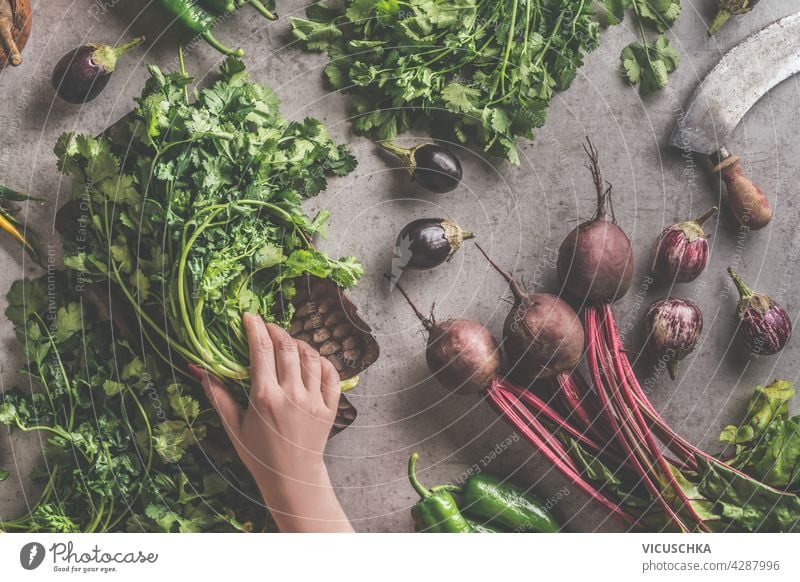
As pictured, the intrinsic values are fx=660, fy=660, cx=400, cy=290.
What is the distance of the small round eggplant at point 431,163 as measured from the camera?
3.78 feet

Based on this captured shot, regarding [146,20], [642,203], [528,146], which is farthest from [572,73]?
[146,20]

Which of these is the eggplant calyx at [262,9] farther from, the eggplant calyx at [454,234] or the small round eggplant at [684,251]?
the small round eggplant at [684,251]

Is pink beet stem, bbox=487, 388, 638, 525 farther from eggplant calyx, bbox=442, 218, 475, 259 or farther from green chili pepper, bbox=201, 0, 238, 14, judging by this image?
green chili pepper, bbox=201, 0, 238, 14

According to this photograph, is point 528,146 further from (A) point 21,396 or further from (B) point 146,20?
(A) point 21,396

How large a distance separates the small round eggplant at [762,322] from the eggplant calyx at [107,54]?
1.14 meters

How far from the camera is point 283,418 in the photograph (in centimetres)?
105

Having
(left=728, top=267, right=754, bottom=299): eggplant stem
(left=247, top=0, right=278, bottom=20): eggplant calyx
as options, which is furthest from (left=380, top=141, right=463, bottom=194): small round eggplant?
(left=728, top=267, right=754, bottom=299): eggplant stem

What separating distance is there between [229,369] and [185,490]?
0.22 m

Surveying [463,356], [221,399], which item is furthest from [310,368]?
[463,356]

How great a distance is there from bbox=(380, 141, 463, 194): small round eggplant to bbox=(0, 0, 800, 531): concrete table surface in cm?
4

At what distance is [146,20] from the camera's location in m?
1.16

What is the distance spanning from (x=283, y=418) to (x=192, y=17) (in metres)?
0.69

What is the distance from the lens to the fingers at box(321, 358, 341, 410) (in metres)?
1.07

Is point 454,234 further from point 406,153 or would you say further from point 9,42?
point 9,42
